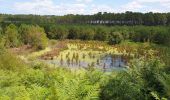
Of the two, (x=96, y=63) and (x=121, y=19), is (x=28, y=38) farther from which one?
(x=121, y=19)

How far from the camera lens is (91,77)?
1392 centimetres

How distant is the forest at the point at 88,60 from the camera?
9147 mm

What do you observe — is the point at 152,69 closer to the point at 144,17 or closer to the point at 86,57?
the point at 86,57

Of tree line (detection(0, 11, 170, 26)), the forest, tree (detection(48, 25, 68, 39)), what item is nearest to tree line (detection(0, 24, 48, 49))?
the forest

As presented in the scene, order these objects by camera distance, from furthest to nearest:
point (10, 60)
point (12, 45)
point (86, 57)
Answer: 1. point (12, 45)
2. point (86, 57)
3. point (10, 60)

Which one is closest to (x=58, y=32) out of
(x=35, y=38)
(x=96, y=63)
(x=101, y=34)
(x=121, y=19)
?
(x=101, y=34)

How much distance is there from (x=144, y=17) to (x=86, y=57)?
92.7 meters

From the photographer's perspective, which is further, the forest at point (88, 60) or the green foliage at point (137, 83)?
the green foliage at point (137, 83)

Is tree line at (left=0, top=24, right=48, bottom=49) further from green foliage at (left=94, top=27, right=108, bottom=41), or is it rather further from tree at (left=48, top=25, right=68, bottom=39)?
green foliage at (left=94, top=27, right=108, bottom=41)

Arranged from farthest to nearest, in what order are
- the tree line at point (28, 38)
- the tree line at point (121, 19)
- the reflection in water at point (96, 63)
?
the tree line at point (121, 19) → the tree line at point (28, 38) → the reflection in water at point (96, 63)

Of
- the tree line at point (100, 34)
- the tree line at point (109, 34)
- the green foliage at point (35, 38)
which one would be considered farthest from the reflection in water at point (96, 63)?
the tree line at point (109, 34)

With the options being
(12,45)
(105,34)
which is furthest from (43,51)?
(105,34)

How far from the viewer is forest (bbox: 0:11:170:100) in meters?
9.15

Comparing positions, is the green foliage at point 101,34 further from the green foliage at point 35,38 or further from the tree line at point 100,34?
the green foliage at point 35,38
